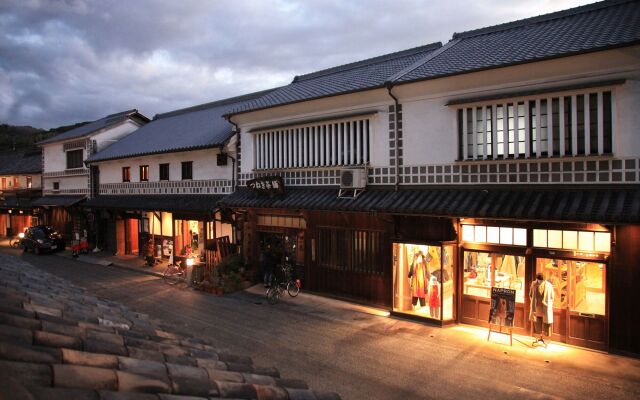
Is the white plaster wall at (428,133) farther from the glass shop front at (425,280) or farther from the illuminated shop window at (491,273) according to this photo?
the illuminated shop window at (491,273)

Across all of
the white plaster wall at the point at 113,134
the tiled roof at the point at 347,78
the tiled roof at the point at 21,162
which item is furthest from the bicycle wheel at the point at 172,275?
the tiled roof at the point at 21,162

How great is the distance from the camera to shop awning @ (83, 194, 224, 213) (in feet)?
76.4

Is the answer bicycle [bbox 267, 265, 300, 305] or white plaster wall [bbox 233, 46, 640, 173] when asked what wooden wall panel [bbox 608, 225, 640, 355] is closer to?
white plaster wall [bbox 233, 46, 640, 173]

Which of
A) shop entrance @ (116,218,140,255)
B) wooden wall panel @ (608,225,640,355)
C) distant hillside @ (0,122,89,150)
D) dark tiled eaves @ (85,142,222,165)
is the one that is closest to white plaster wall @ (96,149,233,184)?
dark tiled eaves @ (85,142,222,165)

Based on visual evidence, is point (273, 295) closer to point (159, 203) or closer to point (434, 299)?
point (434, 299)

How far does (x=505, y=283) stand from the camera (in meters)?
13.6

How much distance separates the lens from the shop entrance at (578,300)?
11.9 m

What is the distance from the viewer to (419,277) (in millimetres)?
15297

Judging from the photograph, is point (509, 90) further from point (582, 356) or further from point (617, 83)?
point (582, 356)

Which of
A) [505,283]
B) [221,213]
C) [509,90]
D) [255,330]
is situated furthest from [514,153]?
[221,213]

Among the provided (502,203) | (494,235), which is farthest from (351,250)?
(502,203)

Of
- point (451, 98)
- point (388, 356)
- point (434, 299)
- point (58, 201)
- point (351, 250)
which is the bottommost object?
point (388, 356)

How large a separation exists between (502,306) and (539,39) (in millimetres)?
9852

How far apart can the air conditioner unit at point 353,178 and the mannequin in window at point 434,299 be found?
463cm
